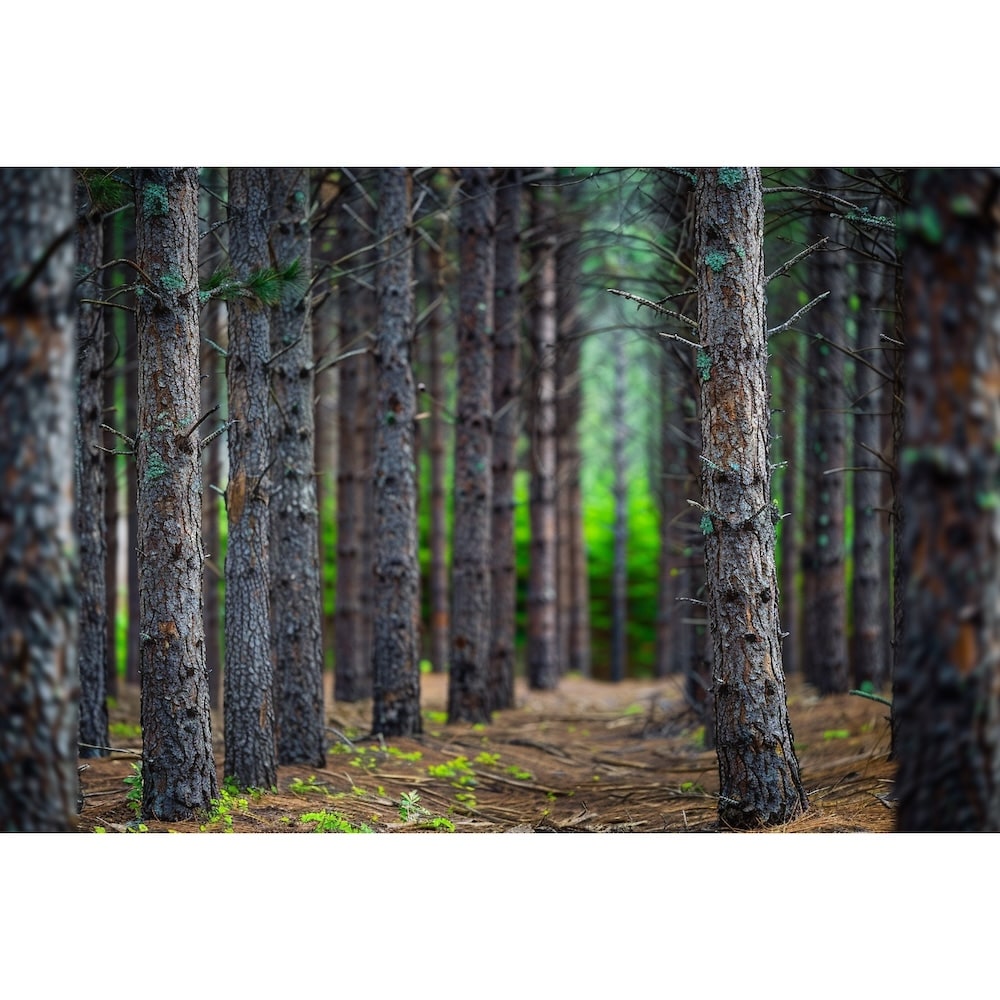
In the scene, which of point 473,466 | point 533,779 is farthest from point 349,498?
point 533,779

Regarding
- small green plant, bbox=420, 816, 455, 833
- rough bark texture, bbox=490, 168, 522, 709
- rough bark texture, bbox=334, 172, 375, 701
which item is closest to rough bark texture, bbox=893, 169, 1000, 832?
small green plant, bbox=420, 816, 455, 833

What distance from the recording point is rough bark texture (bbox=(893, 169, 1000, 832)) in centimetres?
267

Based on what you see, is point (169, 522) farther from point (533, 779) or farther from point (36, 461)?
point (533, 779)

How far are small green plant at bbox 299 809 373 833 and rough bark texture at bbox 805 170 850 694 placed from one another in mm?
5385

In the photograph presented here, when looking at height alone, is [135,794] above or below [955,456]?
below

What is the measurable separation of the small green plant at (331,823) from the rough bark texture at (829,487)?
538 centimetres

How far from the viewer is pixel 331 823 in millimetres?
4328

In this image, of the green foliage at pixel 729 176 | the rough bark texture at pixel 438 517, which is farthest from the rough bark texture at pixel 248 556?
the rough bark texture at pixel 438 517

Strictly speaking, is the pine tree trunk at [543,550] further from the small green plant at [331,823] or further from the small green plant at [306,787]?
the small green plant at [331,823]

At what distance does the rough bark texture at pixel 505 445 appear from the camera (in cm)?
912

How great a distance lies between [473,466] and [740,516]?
3810mm

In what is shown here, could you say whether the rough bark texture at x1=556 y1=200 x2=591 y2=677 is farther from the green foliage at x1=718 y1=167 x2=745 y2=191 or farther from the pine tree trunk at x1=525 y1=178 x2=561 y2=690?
the green foliage at x1=718 y1=167 x2=745 y2=191

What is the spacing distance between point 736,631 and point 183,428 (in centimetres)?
244
